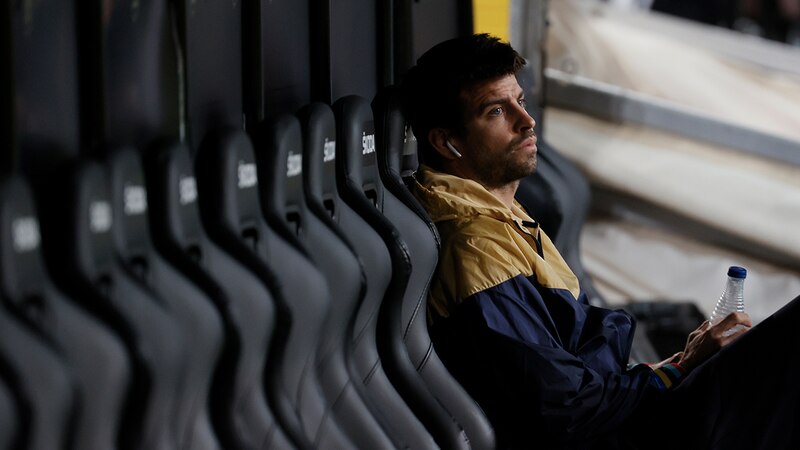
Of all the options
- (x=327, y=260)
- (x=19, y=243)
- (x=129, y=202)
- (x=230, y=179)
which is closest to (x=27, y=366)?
Result: (x=19, y=243)

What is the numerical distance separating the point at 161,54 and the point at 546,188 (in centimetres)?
116

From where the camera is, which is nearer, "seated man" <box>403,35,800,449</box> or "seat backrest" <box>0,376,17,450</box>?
"seat backrest" <box>0,376,17,450</box>

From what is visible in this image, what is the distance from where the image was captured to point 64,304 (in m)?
1.11

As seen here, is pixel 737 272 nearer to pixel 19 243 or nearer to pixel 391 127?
pixel 391 127

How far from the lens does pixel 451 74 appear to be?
5.67 feet

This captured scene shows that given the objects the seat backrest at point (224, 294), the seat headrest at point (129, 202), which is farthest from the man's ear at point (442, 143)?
the seat headrest at point (129, 202)

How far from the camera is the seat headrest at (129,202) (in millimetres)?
1189

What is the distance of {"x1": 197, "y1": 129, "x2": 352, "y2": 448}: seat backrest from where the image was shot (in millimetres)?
1341

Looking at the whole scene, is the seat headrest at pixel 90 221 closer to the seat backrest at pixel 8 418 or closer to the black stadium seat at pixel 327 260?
the seat backrest at pixel 8 418

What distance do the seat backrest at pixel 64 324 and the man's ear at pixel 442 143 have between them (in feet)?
2.47

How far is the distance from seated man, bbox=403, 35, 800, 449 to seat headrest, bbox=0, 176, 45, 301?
665 millimetres

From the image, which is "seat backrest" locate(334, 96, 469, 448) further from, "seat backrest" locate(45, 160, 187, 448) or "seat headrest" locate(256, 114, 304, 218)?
"seat backrest" locate(45, 160, 187, 448)

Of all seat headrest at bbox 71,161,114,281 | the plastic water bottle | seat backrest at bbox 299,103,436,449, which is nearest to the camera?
seat headrest at bbox 71,161,114,281

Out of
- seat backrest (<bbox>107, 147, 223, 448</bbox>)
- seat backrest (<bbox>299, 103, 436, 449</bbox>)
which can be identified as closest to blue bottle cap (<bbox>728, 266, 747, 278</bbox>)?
seat backrest (<bbox>299, 103, 436, 449</bbox>)
